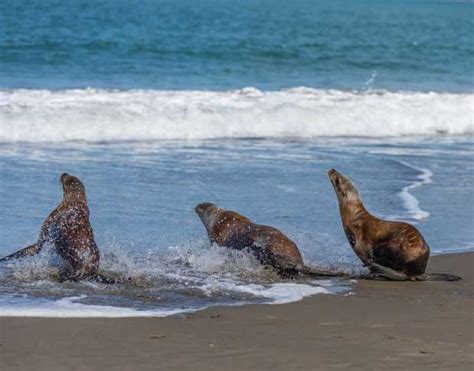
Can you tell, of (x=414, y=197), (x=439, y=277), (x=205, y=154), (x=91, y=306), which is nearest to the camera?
(x=91, y=306)

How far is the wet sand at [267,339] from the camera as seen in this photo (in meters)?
5.40

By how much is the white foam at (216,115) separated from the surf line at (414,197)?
3.65 m

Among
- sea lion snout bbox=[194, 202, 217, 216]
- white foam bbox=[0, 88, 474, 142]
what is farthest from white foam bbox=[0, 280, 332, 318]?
white foam bbox=[0, 88, 474, 142]

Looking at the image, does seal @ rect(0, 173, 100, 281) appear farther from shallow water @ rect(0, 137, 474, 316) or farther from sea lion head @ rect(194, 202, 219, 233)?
sea lion head @ rect(194, 202, 219, 233)

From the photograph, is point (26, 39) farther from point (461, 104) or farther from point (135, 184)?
point (135, 184)

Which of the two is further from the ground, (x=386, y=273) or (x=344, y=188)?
(x=344, y=188)

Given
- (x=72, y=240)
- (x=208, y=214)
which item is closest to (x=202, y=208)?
(x=208, y=214)

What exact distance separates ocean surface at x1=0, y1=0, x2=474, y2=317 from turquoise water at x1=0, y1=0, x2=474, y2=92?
14cm

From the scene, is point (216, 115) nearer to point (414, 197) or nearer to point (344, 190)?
point (414, 197)

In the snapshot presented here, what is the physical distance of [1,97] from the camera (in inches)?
690

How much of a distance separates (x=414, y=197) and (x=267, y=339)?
527cm

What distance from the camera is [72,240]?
25.1 ft

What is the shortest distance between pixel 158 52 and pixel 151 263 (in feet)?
73.1

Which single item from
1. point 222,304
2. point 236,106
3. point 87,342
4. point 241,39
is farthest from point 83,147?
point 241,39
